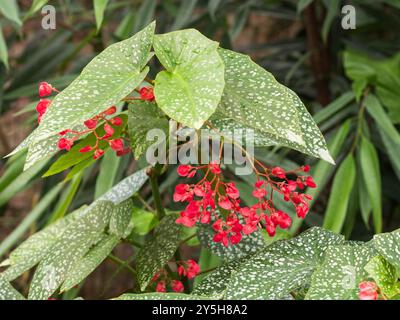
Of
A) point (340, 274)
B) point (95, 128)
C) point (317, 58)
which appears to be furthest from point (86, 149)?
point (317, 58)

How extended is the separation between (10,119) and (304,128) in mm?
2014

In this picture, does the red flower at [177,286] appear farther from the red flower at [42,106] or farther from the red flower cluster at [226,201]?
the red flower at [42,106]

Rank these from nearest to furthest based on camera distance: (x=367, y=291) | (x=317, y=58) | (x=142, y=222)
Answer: (x=367, y=291)
(x=142, y=222)
(x=317, y=58)

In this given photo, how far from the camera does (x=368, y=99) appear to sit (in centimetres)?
128

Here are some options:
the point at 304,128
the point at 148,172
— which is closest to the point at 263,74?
the point at 304,128

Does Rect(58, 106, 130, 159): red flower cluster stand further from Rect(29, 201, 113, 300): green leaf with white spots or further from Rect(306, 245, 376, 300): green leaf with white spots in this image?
Rect(306, 245, 376, 300): green leaf with white spots

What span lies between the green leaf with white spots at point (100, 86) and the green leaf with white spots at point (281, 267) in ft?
0.60

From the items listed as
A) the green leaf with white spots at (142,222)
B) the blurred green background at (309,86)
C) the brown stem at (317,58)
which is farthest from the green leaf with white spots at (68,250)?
the brown stem at (317,58)

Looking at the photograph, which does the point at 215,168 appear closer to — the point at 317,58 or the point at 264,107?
the point at 264,107

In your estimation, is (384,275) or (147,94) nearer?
(384,275)

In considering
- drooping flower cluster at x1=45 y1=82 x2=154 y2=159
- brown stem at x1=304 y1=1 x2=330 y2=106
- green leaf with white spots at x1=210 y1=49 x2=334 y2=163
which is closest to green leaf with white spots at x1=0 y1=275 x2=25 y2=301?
drooping flower cluster at x1=45 y1=82 x2=154 y2=159

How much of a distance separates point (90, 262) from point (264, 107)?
229 millimetres

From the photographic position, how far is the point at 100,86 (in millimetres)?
586
